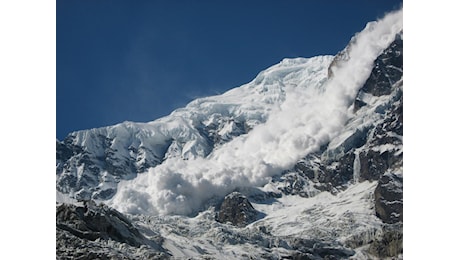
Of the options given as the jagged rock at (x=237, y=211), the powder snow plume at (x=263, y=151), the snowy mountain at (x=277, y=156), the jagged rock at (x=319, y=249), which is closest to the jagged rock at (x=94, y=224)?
the jagged rock at (x=319, y=249)

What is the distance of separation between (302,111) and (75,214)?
9265 cm

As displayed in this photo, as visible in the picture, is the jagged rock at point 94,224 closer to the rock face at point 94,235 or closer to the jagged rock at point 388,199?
the rock face at point 94,235

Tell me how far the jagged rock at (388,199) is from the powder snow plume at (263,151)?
941 inches

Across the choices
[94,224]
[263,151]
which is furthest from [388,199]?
[94,224]

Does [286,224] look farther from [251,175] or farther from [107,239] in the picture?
[107,239]

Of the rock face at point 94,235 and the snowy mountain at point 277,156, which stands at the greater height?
the snowy mountain at point 277,156

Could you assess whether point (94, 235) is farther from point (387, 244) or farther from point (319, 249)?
point (387, 244)

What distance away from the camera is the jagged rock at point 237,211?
4035 inches

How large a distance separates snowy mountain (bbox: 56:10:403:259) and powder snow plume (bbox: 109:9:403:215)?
0.80 feet

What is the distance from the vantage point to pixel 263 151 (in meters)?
124

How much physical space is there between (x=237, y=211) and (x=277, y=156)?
70.3ft

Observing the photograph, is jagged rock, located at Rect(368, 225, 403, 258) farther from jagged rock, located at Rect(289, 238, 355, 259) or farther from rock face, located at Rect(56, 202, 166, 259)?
rock face, located at Rect(56, 202, 166, 259)

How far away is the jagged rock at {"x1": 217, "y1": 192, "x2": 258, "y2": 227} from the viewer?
102500mm

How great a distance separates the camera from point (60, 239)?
121 ft
